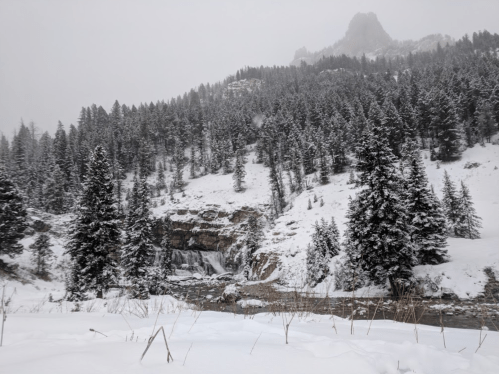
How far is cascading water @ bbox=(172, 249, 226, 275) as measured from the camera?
46781 millimetres

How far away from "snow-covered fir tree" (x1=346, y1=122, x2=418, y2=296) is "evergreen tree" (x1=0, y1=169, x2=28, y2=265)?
30.4 m

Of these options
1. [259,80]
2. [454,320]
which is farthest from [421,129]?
[259,80]

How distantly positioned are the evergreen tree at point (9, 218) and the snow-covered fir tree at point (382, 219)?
30358mm

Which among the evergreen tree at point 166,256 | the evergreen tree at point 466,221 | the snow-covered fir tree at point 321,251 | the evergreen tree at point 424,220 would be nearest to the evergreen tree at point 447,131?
the evergreen tree at point 466,221

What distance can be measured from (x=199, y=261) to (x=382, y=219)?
127ft

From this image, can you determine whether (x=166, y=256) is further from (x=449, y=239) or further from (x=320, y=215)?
(x=449, y=239)

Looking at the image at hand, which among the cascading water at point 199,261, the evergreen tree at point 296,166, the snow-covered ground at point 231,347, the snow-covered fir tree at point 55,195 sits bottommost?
Result: the cascading water at point 199,261

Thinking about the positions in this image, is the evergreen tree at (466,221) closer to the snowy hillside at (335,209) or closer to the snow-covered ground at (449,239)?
the snowy hillside at (335,209)

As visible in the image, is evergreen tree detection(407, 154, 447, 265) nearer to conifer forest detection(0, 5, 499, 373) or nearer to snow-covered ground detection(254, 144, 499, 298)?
conifer forest detection(0, 5, 499, 373)

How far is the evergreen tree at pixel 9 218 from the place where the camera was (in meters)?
22.5

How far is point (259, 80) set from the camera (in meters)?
153

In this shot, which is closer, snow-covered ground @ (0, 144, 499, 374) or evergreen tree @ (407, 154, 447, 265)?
snow-covered ground @ (0, 144, 499, 374)

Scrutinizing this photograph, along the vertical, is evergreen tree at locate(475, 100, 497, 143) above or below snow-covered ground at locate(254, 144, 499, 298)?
above

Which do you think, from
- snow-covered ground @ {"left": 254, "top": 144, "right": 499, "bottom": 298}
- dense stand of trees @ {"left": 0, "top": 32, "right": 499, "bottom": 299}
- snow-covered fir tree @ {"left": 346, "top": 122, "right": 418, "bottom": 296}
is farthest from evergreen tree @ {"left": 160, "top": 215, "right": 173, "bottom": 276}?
snow-covered fir tree @ {"left": 346, "top": 122, "right": 418, "bottom": 296}
